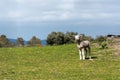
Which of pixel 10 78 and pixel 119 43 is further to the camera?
pixel 119 43

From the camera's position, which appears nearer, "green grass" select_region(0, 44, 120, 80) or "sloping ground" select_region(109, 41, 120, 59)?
"green grass" select_region(0, 44, 120, 80)

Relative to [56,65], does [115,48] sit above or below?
above

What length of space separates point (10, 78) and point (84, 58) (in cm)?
1130

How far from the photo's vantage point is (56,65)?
3042 cm

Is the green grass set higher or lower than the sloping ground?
lower

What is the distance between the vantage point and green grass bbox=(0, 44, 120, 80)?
24.4 m

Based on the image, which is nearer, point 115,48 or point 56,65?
point 56,65

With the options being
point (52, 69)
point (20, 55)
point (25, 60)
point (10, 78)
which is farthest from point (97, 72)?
point (20, 55)

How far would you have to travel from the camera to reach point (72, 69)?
91.6 feet

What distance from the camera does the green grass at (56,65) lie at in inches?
962

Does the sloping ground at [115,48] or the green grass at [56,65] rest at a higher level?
the sloping ground at [115,48]

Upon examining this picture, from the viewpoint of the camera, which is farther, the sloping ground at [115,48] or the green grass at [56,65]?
the sloping ground at [115,48]

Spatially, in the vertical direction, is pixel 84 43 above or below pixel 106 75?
above

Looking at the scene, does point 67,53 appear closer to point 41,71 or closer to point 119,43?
point 119,43
